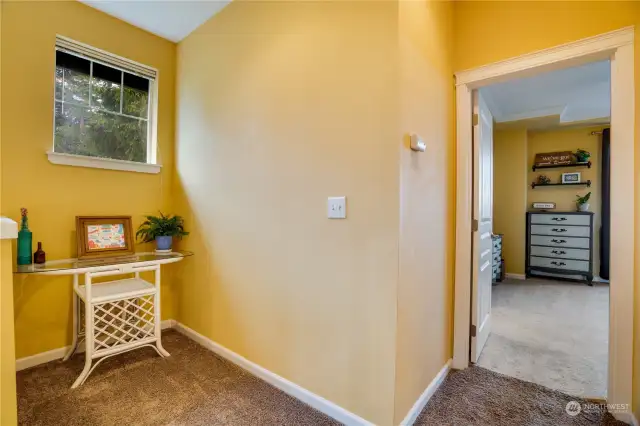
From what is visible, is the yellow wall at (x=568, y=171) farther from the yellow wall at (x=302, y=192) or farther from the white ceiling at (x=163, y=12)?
the white ceiling at (x=163, y=12)

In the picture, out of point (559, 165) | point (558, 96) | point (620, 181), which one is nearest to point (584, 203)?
point (559, 165)

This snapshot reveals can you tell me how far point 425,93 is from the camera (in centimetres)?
172

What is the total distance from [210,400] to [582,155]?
6189mm

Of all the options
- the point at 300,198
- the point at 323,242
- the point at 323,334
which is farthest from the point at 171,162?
the point at 323,334

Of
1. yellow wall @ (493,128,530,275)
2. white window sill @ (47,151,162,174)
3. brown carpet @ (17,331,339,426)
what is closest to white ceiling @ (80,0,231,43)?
white window sill @ (47,151,162,174)

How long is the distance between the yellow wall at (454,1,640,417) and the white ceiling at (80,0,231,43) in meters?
1.80

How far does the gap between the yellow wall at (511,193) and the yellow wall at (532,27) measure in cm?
389

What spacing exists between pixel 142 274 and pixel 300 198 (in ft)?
6.16

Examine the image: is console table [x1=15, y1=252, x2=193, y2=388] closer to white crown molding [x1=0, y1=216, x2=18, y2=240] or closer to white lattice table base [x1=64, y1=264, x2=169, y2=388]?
white lattice table base [x1=64, y1=264, x2=169, y2=388]

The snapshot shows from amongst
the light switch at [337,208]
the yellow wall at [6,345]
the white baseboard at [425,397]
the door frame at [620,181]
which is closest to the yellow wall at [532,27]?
the door frame at [620,181]

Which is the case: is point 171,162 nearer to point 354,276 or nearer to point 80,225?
point 80,225

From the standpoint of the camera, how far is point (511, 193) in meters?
5.25

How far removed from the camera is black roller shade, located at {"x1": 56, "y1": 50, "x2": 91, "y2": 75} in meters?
2.32

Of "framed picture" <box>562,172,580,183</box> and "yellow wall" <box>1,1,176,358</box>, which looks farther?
"framed picture" <box>562,172,580,183</box>
